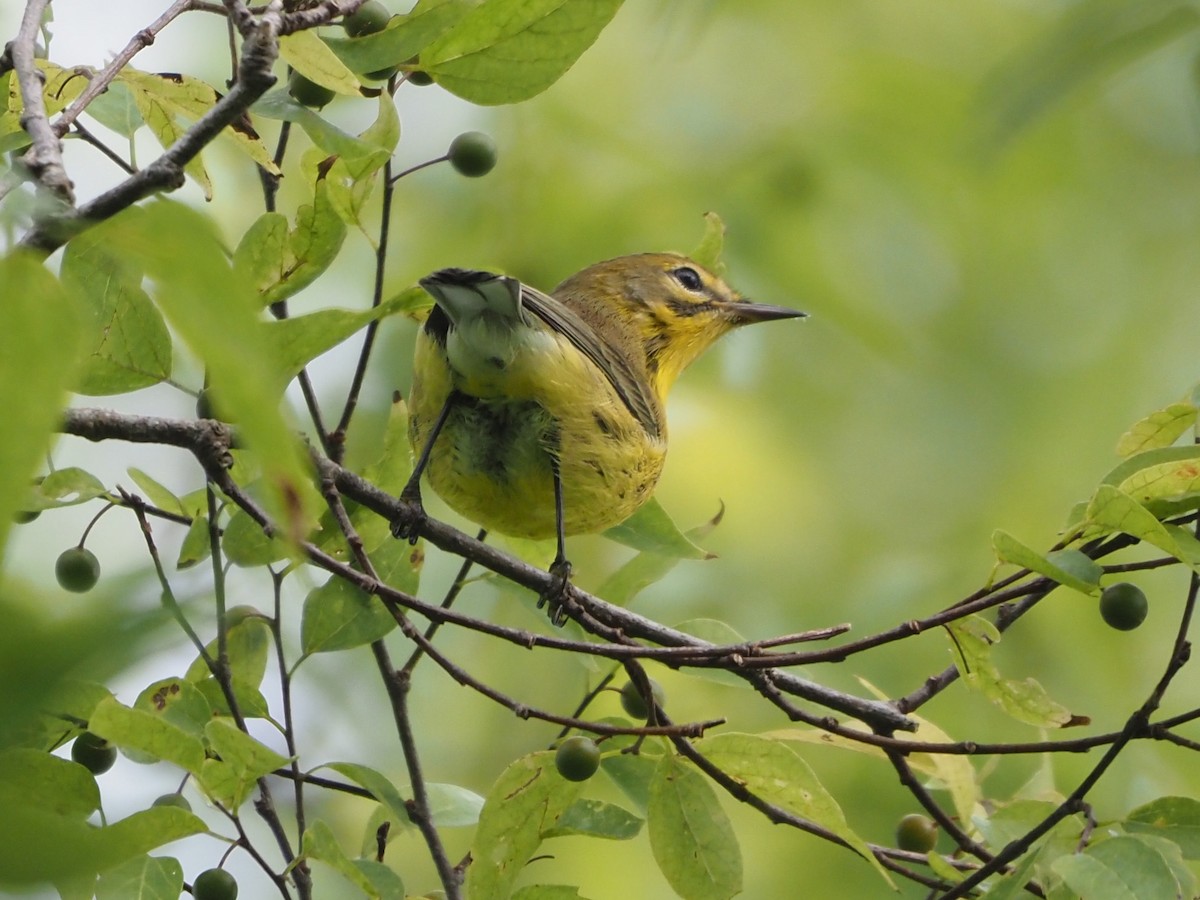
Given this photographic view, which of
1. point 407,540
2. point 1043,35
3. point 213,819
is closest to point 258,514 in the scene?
point 407,540

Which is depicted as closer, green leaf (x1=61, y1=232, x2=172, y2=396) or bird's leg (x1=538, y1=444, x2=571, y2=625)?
green leaf (x1=61, y1=232, x2=172, y2=396)

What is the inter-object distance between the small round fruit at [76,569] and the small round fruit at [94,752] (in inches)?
13.7

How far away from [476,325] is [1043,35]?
6.61ft

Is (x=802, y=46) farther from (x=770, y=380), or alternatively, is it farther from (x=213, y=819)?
(x=213, y=819)

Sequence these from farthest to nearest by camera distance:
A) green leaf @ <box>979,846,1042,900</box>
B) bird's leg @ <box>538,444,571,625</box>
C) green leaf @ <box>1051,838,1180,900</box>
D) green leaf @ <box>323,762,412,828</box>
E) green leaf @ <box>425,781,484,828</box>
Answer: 1. bird's leg @ <box>538,444,571,625</box>
2. green leaf @ <box>425,781,484,828</box>
3. green leaf @ <box>323,762,412,828</box>
4. green leaf @ <box>979,846,1042,900</box>
5. green leaf @ <box>1051,838,1180,900</box>

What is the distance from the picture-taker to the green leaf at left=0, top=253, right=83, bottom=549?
82 centimetres

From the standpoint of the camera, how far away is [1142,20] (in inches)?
60.6

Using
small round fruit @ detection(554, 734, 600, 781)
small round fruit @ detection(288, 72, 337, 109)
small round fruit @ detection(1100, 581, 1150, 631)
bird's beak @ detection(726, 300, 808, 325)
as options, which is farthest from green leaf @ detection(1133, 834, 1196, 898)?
bird's beak @ detection(726, 300, 808, 325)

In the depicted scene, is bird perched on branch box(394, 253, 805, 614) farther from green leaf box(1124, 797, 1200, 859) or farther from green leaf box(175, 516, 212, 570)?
green leaf box(1124, 797, 1200, 859)

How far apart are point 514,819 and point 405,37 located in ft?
4.79

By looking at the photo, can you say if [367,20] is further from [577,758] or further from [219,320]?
[219,320]

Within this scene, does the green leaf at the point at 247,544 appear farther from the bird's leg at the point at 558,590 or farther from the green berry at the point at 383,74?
the green berry at the point at 383,74

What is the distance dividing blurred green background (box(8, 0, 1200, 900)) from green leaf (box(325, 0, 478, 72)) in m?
2.15

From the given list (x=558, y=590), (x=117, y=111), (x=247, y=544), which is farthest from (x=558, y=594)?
Result: (x=117, y=111)
